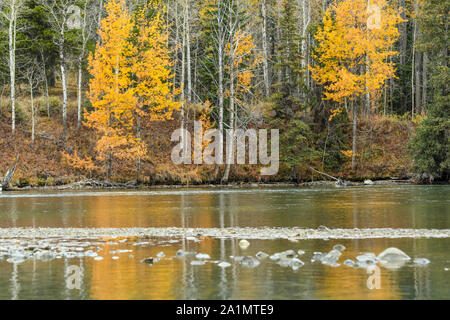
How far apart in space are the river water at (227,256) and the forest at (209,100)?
14552mm

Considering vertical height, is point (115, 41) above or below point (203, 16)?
below

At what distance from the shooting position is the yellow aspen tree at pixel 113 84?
149ft

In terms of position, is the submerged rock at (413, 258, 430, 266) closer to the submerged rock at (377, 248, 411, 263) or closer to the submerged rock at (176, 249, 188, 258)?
the submerged rock at (377, 248, 411, 263)

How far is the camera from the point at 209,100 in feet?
173

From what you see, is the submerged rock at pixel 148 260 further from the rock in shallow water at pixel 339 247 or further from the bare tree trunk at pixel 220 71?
the bare tree trunk at pixel 220 71

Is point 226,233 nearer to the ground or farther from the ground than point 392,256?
nearer to the ground

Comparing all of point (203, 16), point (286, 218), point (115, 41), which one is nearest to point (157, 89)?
point (115, 41)

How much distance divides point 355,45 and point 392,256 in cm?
3647

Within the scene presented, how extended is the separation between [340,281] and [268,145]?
126ft

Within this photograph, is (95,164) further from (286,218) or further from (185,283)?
(185,283)

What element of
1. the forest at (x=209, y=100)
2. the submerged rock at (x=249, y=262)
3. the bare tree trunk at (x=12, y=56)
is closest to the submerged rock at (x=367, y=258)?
the submerged rock at (x=249, y=262)

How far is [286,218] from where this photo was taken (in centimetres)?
2425

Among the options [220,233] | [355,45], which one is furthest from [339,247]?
[355,45]

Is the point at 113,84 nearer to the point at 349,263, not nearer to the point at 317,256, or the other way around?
the point at 317,256
